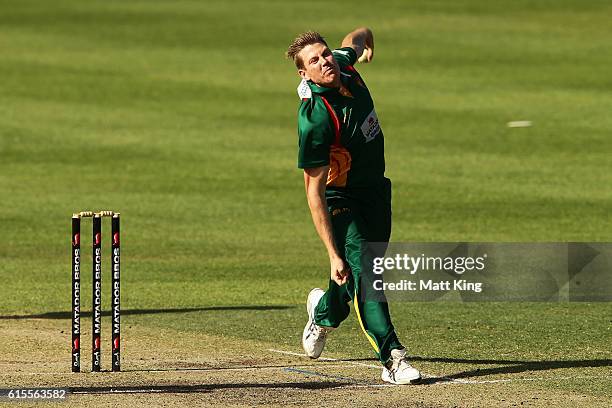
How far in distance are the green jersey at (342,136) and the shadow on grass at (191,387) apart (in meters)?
→ 1.28

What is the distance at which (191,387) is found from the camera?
949 cm

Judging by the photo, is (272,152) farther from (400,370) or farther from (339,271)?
A: (400,370)

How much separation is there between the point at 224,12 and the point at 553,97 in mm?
13138

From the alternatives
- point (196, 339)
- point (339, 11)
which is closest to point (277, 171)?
point (196, 339)

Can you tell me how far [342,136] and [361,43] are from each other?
146 cm

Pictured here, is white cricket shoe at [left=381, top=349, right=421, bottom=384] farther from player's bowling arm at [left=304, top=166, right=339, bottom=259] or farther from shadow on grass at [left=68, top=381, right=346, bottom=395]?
player's bowling arm at [left=304, top=166, right=339, bottom=259]

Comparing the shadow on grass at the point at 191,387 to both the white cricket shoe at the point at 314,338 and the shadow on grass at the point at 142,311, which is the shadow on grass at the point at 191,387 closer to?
the white cricket shoe at the point at 314,338

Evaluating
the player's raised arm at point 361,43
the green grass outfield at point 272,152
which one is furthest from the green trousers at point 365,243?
the player's raised arm at point 361,43

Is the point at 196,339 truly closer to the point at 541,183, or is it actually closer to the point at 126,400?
the point at 126,400

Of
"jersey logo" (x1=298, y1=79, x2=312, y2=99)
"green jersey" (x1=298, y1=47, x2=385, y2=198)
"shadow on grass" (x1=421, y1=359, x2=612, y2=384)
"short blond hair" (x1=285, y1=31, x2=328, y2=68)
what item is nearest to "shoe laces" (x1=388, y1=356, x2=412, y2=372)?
"shadow on grass" (x1=421, y1=359, x2=612, y2=384)

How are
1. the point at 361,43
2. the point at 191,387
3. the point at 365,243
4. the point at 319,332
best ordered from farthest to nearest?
the point at 361,43
the point at 319,332
the point at 365,243
the point at 191,387

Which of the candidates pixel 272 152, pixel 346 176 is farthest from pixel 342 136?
pixel 272 152

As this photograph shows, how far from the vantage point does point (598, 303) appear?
13.7 metres

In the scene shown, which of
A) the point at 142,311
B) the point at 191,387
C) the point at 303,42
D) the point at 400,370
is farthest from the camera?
the point at 142,311
